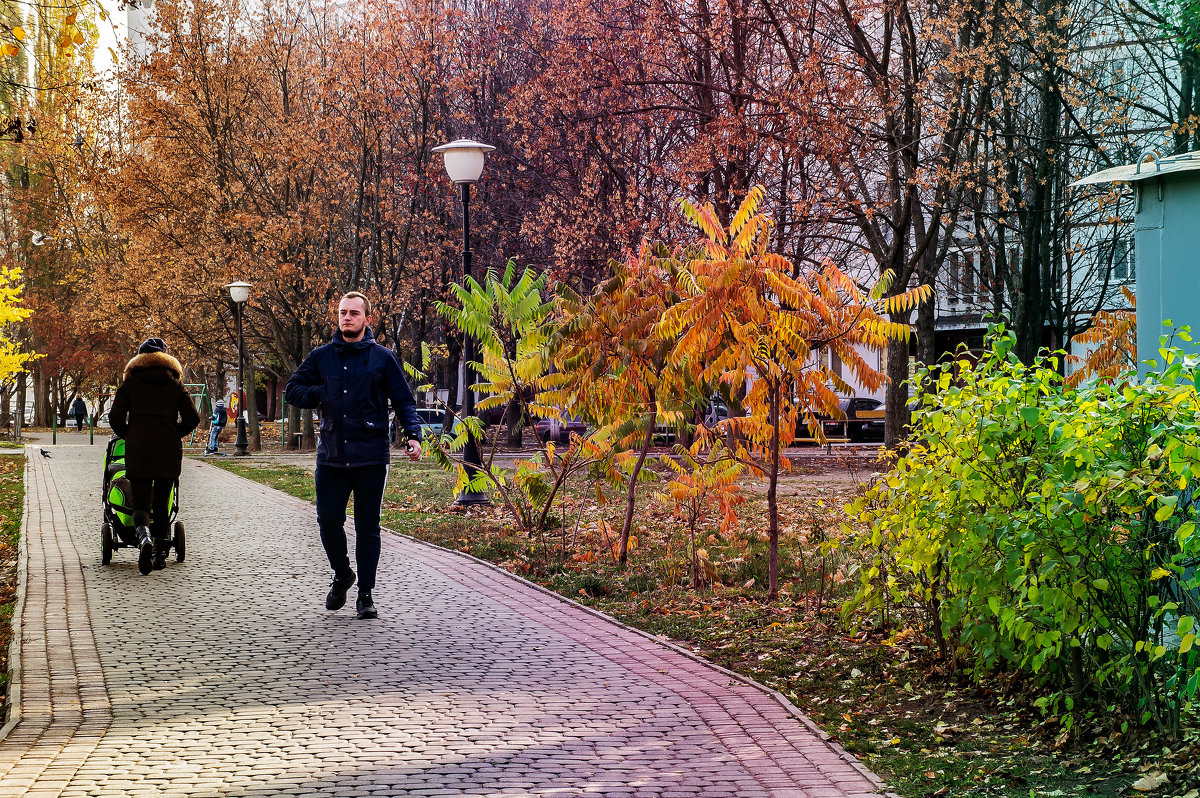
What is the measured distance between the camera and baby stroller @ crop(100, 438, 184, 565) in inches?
399

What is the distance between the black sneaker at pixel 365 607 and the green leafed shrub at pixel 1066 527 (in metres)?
3.77

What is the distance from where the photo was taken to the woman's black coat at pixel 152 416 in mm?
9797

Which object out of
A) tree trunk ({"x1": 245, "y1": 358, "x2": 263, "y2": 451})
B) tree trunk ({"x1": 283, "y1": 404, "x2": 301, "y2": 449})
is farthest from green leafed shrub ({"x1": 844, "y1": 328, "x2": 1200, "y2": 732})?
tree trunk ({"x1": 245, "y1": 358, "x2": 263, "y2": 451})

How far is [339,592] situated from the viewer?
27.6 ft

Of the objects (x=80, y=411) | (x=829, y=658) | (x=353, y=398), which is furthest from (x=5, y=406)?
(x=829, y=658)

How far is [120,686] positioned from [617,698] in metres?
2.55

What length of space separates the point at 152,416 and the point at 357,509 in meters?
2.70

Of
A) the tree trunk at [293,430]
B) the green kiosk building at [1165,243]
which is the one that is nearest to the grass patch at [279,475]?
the tree trunk at [293,430]

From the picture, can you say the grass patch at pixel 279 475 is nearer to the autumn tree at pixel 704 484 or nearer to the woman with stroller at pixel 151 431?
the woman with stroller at pixel 151 431

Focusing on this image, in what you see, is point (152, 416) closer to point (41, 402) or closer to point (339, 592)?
point (339, 592)

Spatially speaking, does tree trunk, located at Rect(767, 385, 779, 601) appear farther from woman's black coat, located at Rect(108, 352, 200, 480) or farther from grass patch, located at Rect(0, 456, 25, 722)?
grass patch, located at Rect(0, 456, 25, 722)

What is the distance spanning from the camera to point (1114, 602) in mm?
4875

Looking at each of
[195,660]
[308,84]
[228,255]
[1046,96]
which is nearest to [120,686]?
[195,660]

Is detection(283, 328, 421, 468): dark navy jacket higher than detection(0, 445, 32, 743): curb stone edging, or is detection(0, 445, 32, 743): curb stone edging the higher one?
detection(283, 328, 421, 468): dark navy jacket
